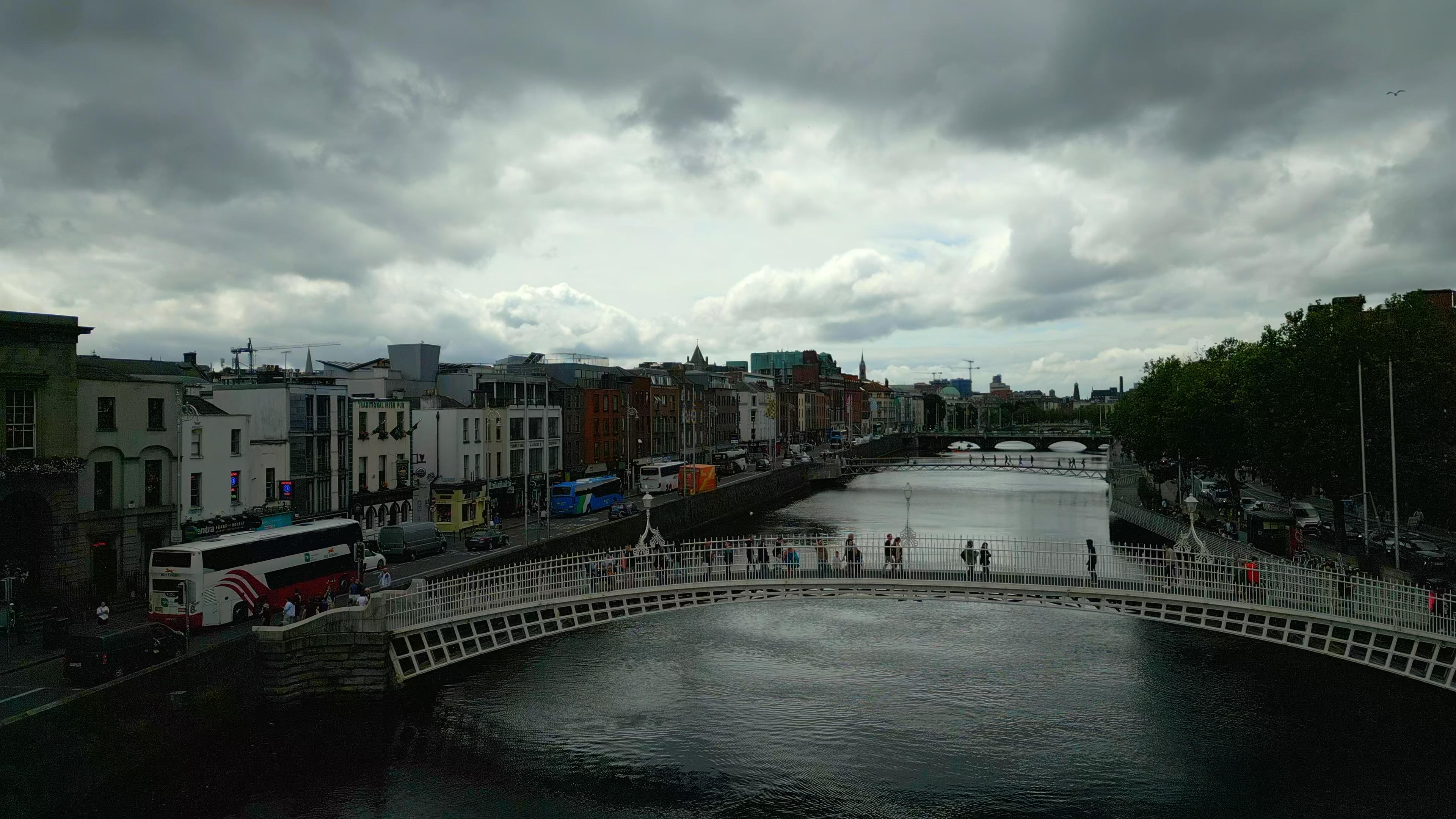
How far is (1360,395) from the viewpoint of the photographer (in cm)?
4275

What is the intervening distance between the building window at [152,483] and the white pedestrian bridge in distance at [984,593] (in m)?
16.4

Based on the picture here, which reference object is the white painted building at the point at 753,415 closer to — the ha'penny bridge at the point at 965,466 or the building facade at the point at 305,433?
the ha'penny bridge at the point at 965,466

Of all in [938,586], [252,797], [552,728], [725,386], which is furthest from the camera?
[725,386]

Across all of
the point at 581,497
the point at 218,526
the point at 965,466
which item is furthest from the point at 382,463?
the point at 965,466

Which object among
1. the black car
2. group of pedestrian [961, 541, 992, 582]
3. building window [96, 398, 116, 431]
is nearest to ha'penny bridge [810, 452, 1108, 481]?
the black car

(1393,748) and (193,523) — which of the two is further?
(193,523)

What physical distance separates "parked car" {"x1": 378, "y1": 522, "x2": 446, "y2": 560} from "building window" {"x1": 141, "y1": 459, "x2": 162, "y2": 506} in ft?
40.3

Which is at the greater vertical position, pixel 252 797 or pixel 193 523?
pixel 193 523

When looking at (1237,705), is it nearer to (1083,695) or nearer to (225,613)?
(1083,695)

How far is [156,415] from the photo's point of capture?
4216cm

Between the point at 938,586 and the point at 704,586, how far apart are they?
24.8ft

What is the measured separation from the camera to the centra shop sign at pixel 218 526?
143 feet

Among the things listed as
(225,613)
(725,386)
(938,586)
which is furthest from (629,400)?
(938,586)

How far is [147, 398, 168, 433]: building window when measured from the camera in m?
41.8
